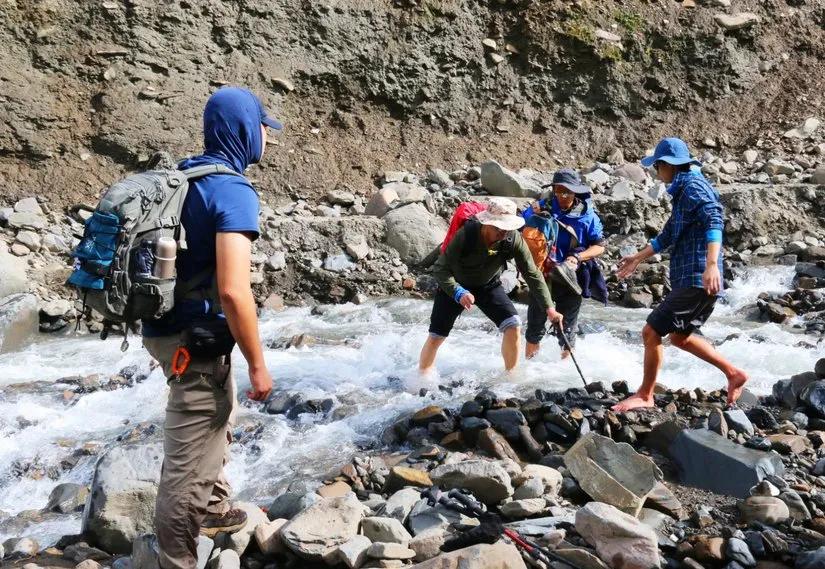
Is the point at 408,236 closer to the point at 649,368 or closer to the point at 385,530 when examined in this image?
the point at 649,368

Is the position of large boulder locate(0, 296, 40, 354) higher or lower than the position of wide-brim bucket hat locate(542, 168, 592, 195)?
lower

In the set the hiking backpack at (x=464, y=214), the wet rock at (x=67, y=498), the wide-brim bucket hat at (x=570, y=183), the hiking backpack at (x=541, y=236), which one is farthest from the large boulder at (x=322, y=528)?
the wide-brim bucket hat at (x=570, y=183)

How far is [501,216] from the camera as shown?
5840mm

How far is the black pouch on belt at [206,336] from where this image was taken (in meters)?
3.06

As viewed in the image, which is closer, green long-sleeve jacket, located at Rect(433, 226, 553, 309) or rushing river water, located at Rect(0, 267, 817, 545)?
rushing river water, located at Rect(0, 267, 817, 545)

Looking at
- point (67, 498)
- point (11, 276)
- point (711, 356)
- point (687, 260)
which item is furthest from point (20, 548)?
point (11, 276)

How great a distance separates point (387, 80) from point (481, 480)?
13120 millimetres

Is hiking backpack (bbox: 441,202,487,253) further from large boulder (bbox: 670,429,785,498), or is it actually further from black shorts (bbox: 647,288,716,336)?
large boulder (bbox: 670,429,785,498)

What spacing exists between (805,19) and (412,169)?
37.0ft

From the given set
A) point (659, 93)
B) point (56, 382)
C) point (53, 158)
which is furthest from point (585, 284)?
point (659, 93)

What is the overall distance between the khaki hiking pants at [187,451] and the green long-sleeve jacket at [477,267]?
123 inches

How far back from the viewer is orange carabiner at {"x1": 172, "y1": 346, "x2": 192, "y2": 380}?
3.06 meters

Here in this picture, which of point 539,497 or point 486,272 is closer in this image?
point 539,497

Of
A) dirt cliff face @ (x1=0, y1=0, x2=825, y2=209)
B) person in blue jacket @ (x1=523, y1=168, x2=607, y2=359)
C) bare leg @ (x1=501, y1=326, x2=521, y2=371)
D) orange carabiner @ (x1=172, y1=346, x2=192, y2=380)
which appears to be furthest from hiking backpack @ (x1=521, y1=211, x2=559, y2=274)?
dirt cliff face @ (x1=0, y1=0, x2=825, y2=209)
